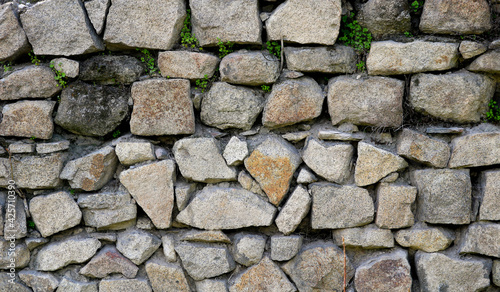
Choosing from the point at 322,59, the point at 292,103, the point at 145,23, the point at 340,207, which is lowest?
the point at 340,207

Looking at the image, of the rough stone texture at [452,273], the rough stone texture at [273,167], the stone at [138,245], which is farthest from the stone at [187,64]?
the rough stone texture at [452,273]

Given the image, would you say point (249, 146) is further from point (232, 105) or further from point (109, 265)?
point (109, 265)

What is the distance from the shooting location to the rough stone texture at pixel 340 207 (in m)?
2.23

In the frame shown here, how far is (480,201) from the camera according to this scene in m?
2.17

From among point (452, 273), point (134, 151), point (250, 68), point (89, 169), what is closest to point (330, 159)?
point (250, 68)

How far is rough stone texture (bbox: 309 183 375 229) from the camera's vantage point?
7.32 ft

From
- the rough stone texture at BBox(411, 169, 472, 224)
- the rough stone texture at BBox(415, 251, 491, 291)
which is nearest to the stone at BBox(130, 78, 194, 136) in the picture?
the rough stone texture at BBox(411, 169, 472, 224)

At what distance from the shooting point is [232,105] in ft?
7.56

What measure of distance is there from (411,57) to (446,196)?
2.70 ft

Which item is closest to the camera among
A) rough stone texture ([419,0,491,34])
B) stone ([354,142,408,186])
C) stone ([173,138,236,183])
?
rough stone texture ([419,0,491,34])

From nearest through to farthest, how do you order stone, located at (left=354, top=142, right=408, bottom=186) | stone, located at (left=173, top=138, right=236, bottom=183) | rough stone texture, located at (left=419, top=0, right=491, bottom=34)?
rough stone texture, located at (left=419, top=0, right=491, bottom=34) → stone, located at (left=354, top=142, right=408, bottom=186) → stone, located at (left=173, top=138, right=236, bottom=183)

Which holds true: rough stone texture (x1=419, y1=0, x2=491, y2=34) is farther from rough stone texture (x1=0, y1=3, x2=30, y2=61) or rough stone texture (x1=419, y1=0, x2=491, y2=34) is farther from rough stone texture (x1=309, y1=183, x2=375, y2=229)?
rough stone texture (x1=0, y1=3, x2=30, y2=61)

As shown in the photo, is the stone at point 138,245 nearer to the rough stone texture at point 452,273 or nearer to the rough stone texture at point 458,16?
the rough stone texture at point 452,273

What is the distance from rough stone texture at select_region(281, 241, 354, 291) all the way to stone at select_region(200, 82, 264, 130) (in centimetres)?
86
